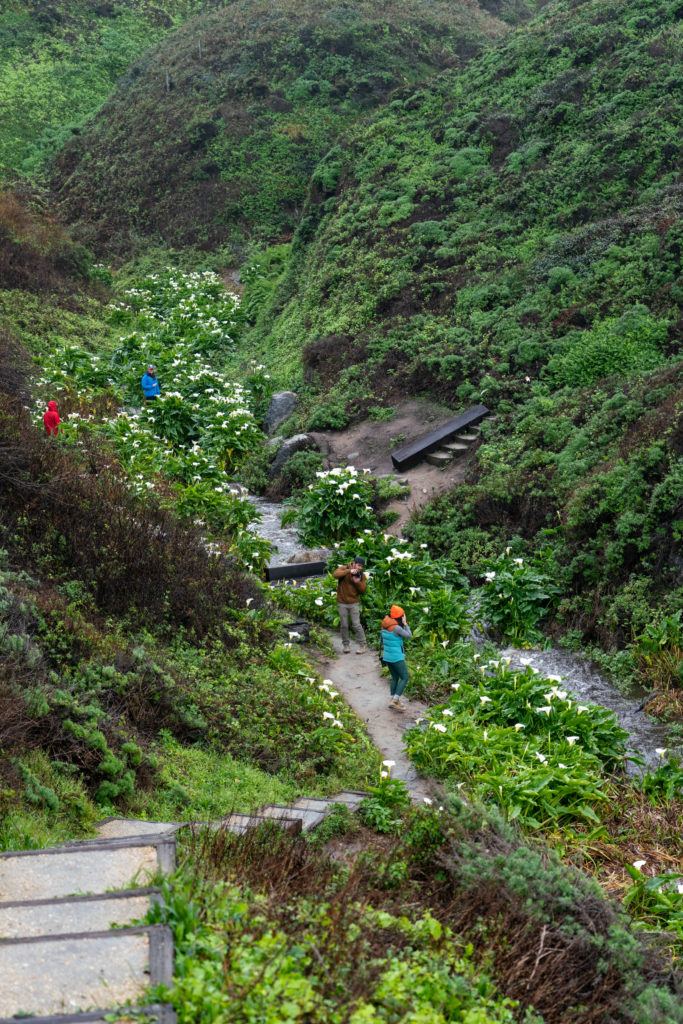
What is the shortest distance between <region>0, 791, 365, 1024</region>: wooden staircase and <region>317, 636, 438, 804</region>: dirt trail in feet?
9.07

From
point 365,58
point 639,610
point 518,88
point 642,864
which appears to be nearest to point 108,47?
point 365,58

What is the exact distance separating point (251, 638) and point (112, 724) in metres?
3.29

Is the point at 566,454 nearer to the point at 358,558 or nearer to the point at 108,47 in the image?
the point at 358,558

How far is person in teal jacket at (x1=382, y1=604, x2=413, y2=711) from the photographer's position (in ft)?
32.2

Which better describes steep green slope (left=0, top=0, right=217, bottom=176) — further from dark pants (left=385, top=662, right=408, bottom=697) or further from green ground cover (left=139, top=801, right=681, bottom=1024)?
green ground cover (left=139, top=801, right=681, bottom=1024)

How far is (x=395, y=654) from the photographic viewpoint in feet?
32.2

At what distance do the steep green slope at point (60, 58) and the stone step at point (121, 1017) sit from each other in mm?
40075

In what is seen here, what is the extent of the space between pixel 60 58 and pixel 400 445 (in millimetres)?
38526

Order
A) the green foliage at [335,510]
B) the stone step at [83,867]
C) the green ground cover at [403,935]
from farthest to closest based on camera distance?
the green foliage at [335,510] → the stone step at [83,867] → the green ground cover at [403,935]

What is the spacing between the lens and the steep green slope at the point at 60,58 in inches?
1596

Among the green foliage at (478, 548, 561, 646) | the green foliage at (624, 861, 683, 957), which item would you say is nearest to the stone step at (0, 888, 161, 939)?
the green foliage at (624, 861, 683, 957)

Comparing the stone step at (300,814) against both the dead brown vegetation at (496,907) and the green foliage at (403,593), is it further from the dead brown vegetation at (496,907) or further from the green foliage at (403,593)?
the green foliage at (403,593)

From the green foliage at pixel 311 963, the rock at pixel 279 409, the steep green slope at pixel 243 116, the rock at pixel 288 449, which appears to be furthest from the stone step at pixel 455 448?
the steep green slope at pixel 243 116

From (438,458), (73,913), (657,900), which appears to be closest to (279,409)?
(438,458)
